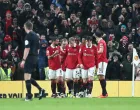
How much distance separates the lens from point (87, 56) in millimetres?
25719

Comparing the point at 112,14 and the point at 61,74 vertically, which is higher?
the point at 112,14

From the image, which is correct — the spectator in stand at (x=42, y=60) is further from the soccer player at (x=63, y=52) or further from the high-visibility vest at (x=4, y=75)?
the soccer player at (x=63, y=52)

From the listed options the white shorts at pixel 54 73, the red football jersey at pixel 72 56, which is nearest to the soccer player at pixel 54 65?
the white shorts at pixel 54 73

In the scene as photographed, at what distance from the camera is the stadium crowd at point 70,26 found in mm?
29250

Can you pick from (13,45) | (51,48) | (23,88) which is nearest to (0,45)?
(13,45)

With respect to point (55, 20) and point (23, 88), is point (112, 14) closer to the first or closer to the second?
point (55, 20)

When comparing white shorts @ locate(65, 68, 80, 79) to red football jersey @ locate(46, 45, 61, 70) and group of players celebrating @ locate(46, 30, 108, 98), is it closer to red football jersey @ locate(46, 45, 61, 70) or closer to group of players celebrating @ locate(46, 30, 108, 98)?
Result: group of players celebrating @ locate(46, 30, 108, 98)

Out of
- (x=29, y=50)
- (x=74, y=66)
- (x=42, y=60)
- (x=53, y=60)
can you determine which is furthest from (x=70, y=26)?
(x=29, y=50)

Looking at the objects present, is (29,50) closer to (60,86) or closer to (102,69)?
(102,69)

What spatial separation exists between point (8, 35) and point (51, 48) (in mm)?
6026

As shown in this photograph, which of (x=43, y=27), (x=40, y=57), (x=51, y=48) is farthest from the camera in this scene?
(x=43, y=27)

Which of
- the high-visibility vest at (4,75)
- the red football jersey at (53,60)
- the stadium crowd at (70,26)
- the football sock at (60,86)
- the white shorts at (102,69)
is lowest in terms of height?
the football sock at (60,86)

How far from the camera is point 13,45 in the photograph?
102ft

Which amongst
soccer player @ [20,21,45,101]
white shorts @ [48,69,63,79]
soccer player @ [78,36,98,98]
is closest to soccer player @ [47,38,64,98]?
white shorts @ [48,69,63,79]
